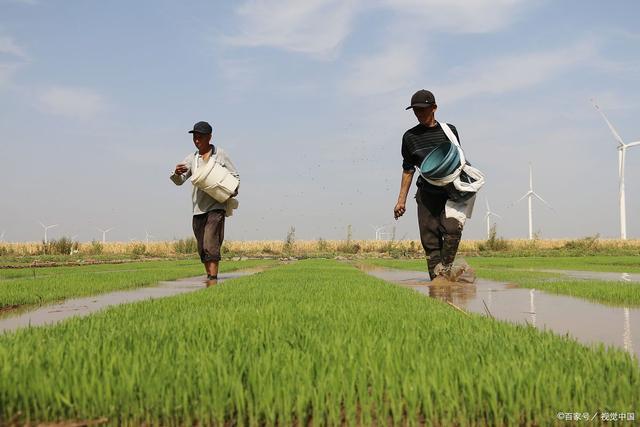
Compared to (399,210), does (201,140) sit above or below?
above

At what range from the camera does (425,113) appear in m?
6.31

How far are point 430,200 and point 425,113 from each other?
1046mm

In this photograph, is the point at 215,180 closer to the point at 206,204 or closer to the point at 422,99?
the point at 206,204

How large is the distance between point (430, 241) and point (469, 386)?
17.3 feet

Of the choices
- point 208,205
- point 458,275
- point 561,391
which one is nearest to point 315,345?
point 561,391

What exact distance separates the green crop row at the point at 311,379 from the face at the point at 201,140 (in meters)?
5.38

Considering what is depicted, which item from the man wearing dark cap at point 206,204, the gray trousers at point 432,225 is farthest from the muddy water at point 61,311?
the gray trousers at point 432,225

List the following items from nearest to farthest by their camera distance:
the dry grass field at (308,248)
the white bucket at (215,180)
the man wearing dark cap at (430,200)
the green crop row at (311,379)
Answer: the green crop row at (311,379) → the man wearing dark cap at (430,200) → the white bucket at (215,180) → the dry grass field at (308,248)

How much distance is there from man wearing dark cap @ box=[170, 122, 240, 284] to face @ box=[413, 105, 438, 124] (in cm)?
265

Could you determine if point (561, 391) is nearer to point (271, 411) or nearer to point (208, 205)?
point (271, 411)

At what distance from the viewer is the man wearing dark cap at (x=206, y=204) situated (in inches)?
292

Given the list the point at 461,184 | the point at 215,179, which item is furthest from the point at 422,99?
the point at 215,179

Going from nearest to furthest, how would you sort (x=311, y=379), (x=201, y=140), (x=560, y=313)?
(x=311, y=379)
(x=560, y=313)
(x=201, y=140)

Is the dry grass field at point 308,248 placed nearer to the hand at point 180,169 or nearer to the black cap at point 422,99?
the hand at point 180,169
